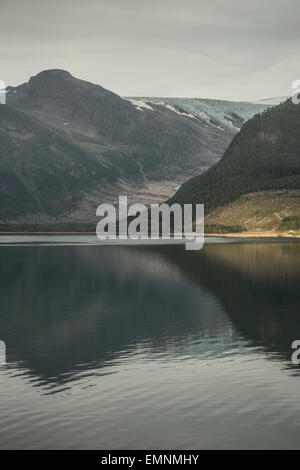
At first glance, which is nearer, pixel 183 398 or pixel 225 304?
pixel 183 398

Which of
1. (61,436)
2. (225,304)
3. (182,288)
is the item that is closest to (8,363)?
(61,436)

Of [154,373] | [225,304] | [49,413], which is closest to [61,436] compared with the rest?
[49,413]

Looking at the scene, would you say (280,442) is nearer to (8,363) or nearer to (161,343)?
(8,363)

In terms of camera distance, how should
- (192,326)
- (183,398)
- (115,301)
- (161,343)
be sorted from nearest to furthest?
(183,398)
(161,343)
(192,326)
(115,301)

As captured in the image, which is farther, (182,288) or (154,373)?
(182,288)

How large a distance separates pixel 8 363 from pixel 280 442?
23010mm

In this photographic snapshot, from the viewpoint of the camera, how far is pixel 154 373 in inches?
1860

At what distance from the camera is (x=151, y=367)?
4931cm

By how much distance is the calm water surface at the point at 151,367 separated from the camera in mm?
34531


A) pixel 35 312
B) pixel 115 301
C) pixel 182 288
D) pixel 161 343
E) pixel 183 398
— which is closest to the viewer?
pixel 183 398

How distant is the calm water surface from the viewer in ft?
113

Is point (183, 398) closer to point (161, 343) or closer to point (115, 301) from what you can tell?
point (161, 343)

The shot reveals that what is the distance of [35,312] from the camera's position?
79938mm

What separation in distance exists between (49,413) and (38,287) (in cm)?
7241
